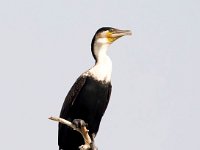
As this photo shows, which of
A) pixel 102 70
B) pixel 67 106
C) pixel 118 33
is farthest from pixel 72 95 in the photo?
pixel 118 33

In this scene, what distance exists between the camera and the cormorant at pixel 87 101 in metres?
13.3

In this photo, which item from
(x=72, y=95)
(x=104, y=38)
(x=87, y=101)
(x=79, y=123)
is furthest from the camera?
(x=104, y=38)

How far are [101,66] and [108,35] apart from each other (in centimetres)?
83

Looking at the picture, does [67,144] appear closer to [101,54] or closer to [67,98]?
[67,98]

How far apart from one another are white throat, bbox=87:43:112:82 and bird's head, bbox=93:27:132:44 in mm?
175

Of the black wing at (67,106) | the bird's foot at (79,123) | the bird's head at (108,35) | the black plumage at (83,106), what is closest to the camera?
the bird's foot at (79,123)

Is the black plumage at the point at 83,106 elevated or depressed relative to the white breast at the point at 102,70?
depressed

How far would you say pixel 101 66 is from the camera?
13453 millimetres

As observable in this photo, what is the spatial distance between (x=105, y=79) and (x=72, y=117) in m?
0.79

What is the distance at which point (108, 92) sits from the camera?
13.5 metres

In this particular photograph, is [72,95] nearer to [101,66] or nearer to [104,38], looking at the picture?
[101,66]

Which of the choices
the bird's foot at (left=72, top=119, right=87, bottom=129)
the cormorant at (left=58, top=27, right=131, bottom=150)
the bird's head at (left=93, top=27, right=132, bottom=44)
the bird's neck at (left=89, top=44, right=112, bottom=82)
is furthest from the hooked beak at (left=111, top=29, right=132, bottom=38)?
the bird's foot at (left=72, top=119, right=87, bottom=129)

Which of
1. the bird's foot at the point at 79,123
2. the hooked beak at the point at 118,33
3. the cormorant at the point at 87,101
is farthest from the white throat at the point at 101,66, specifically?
the bird's foot at the point at 79,123

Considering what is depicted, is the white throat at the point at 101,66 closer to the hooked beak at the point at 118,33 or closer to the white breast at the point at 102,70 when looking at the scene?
the white breast at the point at 102,70
